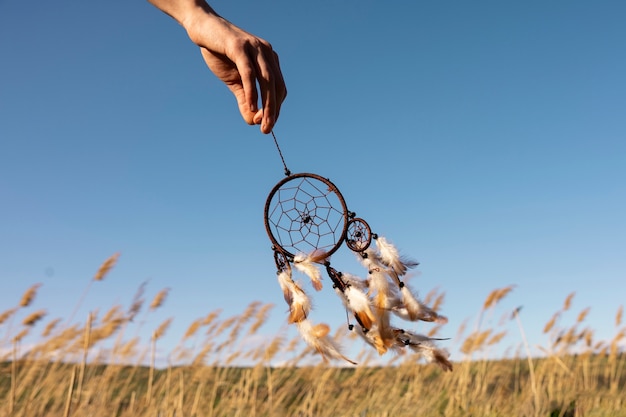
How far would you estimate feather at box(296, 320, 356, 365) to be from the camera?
1466mm

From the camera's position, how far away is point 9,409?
3.19 metres

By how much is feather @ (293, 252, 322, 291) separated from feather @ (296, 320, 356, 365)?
0.34 feet

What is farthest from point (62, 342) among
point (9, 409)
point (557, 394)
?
point (557, 394)

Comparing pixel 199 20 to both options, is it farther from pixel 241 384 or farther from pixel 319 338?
pixel 241 384

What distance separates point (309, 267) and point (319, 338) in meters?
0.18

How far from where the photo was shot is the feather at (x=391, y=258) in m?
1.61

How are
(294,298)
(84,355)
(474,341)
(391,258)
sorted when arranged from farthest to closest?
(474,341)
(84,355)
(391,258)
(294,298)

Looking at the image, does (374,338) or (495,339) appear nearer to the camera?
(374,338)

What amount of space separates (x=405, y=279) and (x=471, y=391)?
3.68 m

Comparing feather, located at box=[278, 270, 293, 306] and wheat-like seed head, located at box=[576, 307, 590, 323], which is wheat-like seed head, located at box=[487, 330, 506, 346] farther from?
feather, located at box=[278, 270, 293, 306]

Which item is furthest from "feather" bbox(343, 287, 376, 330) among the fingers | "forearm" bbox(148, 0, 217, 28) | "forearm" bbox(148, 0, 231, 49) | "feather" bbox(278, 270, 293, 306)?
"forearm" bbox(148, 0, 217, 28)

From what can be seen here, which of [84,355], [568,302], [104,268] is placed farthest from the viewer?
[568,302]

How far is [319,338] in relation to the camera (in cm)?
148

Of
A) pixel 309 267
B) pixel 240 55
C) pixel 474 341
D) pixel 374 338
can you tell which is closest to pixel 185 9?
pixel 240 55
